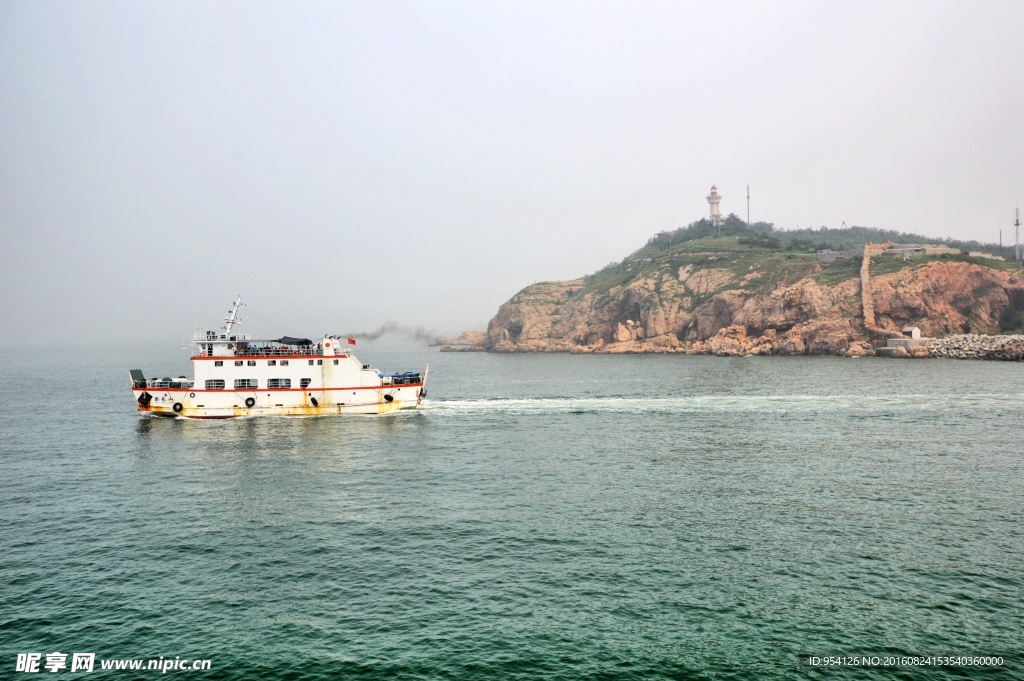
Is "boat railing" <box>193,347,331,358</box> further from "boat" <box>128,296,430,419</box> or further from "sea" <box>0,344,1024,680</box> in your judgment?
"sea" <box>0,344,1024,680</box>

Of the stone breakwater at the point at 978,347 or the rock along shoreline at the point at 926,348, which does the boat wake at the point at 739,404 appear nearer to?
the stone breakwater at the point at 978,347

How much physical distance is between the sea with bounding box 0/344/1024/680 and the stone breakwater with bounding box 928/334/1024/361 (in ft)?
331

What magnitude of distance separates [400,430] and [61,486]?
29.8 m

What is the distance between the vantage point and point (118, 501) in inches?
1647

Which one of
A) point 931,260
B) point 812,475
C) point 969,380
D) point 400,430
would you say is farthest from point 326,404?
point 931,260

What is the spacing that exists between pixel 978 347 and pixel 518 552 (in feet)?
537

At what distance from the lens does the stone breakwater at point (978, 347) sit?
481 feet

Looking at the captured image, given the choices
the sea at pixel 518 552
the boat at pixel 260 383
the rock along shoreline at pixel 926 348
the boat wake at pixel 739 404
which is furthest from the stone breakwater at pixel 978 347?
the boat at pixel 260 383

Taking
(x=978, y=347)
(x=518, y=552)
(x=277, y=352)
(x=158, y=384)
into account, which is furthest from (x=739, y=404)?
(x=978, y=347)

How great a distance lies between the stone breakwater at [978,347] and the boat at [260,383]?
143m

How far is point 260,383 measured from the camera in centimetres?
7550

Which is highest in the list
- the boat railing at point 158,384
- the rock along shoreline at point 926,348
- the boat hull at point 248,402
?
the rock along shoreline at point 926,348

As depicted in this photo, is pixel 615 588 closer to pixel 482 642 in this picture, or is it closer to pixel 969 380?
pixel 482 642

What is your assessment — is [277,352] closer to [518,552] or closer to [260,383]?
[260,383]
